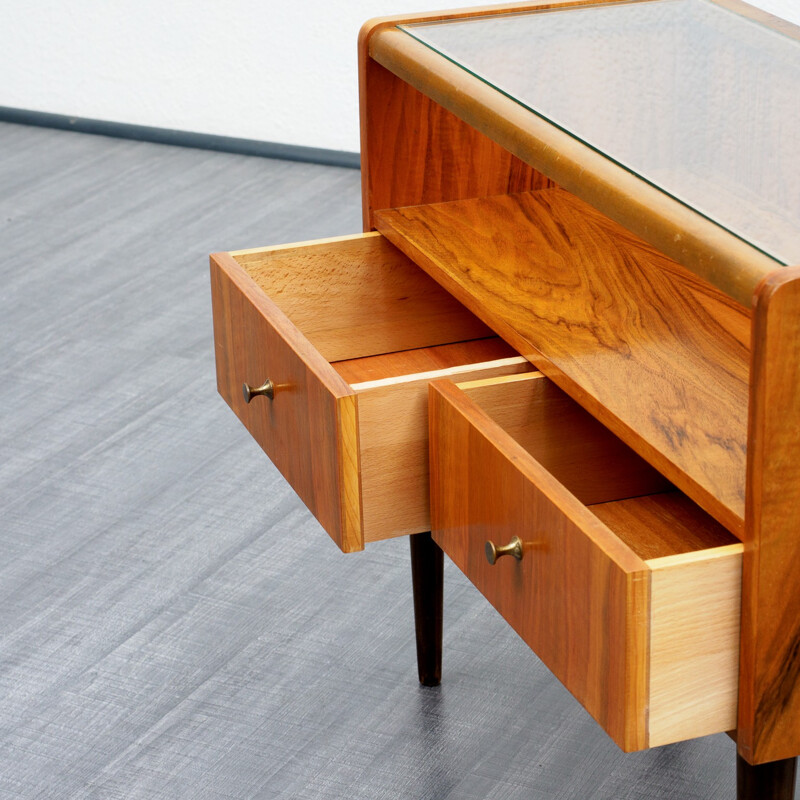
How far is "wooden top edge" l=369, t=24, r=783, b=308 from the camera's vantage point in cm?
72

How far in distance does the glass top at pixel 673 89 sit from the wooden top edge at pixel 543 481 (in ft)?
0.62

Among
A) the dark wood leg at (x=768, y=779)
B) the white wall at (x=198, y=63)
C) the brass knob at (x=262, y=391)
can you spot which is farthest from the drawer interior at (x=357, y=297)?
the white wall at (x=198, y=63)

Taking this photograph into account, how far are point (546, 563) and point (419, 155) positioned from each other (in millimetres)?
568

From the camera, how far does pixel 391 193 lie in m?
1.31

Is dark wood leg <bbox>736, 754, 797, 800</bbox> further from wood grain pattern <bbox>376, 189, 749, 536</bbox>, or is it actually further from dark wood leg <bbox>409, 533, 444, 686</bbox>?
dark wood leg <bbox>409, 533, 444, 686</bbox>

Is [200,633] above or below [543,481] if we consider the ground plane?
below

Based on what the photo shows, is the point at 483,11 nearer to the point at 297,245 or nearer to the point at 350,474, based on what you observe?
the point at 297,245

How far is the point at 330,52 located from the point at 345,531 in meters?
2.44

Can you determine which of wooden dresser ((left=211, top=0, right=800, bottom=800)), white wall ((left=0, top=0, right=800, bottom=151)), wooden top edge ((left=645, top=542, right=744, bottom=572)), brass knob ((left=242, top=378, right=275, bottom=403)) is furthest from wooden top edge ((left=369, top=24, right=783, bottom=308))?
white wall ((left=0, top=0, right=800, bottom=151))

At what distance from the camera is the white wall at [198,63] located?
10.7 feet

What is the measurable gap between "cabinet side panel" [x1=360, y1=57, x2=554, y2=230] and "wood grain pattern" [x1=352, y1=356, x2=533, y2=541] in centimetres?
32

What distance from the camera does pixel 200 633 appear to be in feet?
5.16

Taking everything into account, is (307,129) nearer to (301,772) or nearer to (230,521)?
(230,521)

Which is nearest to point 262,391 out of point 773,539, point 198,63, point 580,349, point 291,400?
point 291,400
